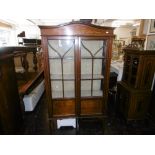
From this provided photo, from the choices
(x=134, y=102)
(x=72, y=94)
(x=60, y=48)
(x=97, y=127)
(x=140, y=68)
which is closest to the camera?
(x=60, y=48)

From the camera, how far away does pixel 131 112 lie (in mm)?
2322

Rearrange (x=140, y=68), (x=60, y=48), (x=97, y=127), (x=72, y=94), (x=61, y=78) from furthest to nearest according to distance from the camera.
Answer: (x=97, y=127)
(x=140, y=68)
(x=72, y=94)
(x=61, y=78)
(x=60, y=48)

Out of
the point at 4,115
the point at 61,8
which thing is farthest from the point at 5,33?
the point at 61,8

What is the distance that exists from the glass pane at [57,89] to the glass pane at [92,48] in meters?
0.55

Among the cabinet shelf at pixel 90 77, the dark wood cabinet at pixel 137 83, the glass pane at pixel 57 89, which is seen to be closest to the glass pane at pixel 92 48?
the cabinet shelf at pixel 90 77

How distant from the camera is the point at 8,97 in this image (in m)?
1.76

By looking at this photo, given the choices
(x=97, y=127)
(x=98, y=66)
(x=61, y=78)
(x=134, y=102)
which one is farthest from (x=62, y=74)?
(x=134, y=102)

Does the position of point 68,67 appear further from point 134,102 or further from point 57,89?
point 134,102

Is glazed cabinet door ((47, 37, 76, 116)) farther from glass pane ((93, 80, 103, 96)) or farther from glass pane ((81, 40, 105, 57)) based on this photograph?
glass pane ((93, 80, 103, 96))

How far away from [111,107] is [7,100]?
224cm

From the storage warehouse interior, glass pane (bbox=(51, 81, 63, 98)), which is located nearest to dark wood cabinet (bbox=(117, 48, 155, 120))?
the storage warehouse interior

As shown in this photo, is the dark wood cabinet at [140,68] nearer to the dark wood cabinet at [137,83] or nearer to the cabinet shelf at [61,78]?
the dark wood cabinet at [137,83]

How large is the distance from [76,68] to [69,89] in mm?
396
